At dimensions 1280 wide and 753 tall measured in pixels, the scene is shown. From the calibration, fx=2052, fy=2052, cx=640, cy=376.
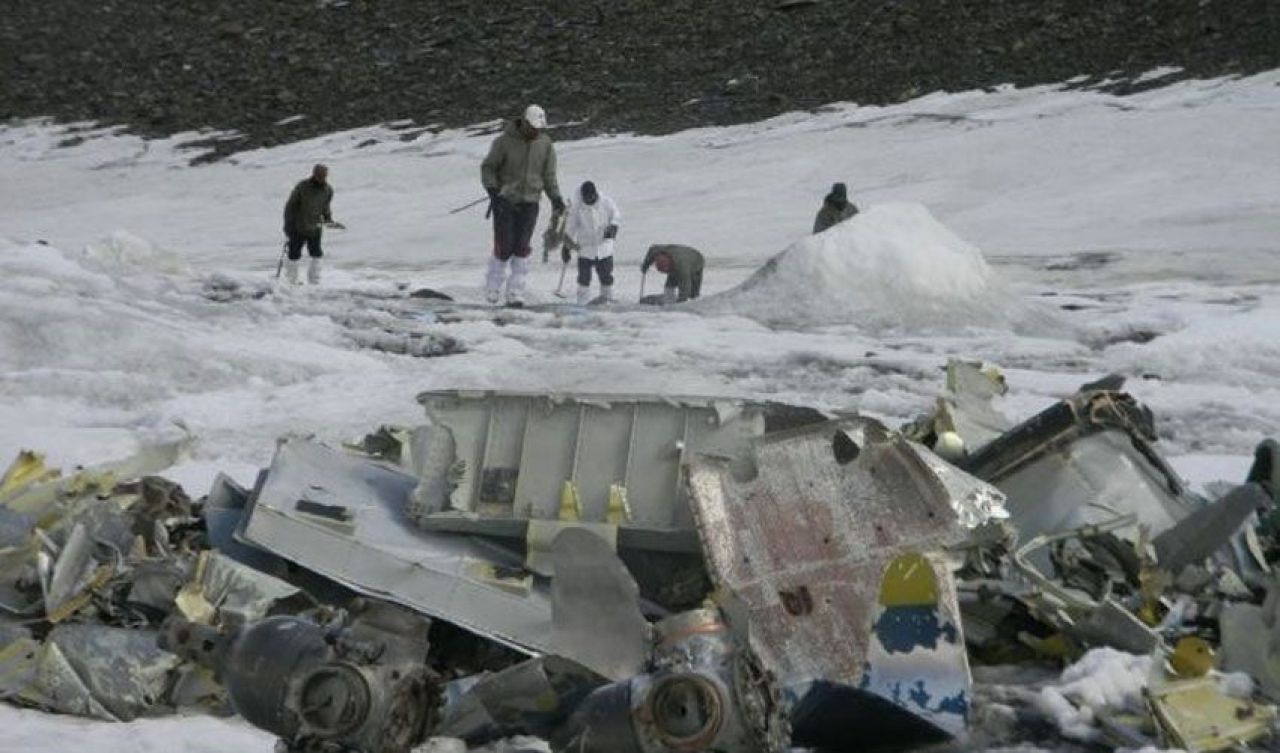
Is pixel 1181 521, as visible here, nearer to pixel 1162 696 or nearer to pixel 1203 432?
pixel 1162 696

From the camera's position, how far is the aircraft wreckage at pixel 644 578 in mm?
4410

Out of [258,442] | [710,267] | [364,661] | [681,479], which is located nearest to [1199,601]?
[681,479]

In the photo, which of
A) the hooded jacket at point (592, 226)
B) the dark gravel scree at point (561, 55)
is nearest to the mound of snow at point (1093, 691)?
the hooded jacket at point (592, 226)

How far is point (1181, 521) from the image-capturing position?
20.8 ft

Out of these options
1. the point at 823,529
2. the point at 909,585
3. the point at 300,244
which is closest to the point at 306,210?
the point at 300,244

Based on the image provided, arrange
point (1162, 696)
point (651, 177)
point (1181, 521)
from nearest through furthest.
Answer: point (1162, 696)
point (1181, 521)
point (651, 177)

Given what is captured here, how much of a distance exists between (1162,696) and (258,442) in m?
6.03

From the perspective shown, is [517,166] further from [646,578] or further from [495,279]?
[646,578]

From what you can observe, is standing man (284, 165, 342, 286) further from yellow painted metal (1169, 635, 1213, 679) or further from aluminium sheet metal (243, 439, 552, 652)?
yellow painted metal (1169, 635, 1213, 679)

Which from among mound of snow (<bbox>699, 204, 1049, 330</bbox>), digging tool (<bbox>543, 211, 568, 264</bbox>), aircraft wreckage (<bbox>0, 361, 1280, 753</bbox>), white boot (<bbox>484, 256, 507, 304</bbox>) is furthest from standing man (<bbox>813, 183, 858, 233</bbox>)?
aircraft wreckage (<bbox>0, 361, 1280, 753</bbox>)

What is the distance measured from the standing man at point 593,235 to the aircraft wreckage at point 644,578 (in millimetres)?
8364

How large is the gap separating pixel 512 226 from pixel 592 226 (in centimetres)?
101

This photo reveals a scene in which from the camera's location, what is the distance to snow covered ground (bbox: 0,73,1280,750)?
10.6 metres

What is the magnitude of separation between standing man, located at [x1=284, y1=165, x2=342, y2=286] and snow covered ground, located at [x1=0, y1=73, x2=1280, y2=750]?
0.37m
